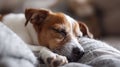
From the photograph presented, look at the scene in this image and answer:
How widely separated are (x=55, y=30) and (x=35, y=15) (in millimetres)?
166

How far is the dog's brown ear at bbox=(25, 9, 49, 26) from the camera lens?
63.6 inches

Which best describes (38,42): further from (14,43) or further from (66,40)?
(14,43)

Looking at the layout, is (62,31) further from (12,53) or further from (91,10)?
(91,10)

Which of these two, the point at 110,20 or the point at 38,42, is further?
the point at 110,20

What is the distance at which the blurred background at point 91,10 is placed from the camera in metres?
2.66

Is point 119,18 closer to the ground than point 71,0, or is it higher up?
closer to the ground

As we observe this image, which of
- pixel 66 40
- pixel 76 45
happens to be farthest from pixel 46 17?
pixel 76 45

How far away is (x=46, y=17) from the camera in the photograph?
1700mm

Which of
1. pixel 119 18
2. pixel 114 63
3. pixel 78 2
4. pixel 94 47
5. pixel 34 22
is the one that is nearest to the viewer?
pixel 114 63

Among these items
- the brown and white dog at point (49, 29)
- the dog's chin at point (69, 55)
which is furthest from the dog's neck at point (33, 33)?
the dog's chin at point (69, 55)

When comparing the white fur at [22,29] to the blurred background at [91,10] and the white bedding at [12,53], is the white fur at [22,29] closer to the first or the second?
the white bedding at [12,53]

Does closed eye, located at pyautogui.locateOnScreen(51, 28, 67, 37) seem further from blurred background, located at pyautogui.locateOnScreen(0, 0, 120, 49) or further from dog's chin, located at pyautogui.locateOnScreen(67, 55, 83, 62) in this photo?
blurred background, located at pyautogui.locateOnScreen(0, 0, 120, 49)

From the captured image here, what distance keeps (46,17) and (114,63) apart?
33.4 inches

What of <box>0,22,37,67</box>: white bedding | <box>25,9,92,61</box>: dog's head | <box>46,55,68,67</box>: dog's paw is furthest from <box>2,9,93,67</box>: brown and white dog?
<box>0,22,37,67</box>: white bedding
